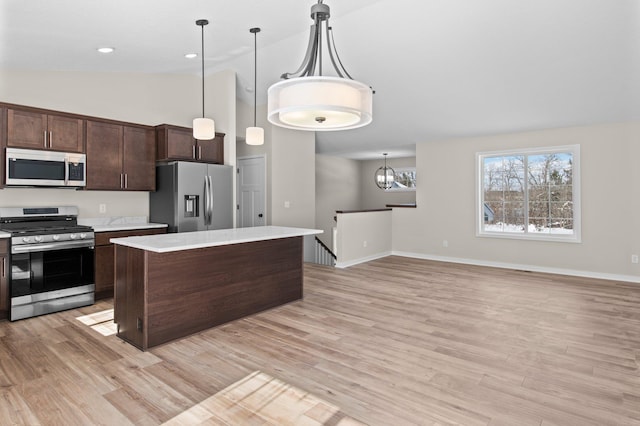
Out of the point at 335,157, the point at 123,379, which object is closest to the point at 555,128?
the point at 335,157

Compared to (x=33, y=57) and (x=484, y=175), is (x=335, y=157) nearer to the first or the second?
(x=484, y=175)

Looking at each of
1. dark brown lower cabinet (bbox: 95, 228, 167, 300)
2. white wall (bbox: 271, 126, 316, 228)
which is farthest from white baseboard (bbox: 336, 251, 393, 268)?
dark brown lower cabinet (bbox: 95, 228, 167, 300)

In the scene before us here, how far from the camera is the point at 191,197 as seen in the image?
4.94 m

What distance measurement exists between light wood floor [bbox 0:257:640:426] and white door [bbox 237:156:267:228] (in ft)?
8.74

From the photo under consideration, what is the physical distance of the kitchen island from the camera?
2.93 metres

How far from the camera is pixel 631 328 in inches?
136

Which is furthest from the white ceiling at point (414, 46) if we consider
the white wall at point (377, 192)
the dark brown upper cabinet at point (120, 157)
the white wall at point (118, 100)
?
the white wall at point (377, 192)

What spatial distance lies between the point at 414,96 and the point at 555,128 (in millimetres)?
2276

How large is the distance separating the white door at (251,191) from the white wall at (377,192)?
406 cm

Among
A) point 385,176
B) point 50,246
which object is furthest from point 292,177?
point 50,246

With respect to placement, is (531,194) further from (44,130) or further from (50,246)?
(44,130)

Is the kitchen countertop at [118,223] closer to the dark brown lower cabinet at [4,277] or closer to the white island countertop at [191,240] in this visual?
the dark brown lower cabinet at [4,277]

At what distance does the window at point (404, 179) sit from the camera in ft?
30.8

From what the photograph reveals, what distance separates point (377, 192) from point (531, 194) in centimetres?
431
